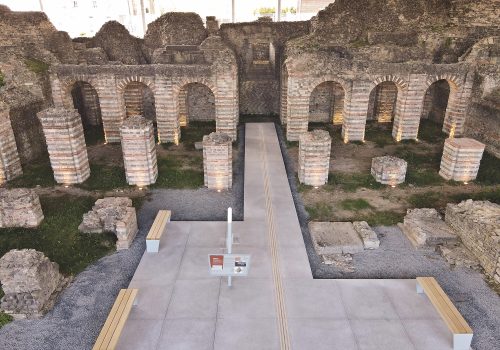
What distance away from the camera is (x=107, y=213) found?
8.78m

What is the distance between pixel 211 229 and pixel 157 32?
1346cm

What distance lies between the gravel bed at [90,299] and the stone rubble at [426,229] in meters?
3.86

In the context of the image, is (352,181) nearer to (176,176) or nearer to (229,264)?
(176,176)

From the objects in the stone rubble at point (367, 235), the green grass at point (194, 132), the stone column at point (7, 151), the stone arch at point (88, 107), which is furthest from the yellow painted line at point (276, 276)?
the stone arch at point (88, 107)

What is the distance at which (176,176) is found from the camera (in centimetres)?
1170

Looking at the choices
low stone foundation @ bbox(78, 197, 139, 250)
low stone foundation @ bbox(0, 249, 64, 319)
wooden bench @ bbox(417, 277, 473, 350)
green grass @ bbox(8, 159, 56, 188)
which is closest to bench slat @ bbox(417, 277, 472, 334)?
wooden bench @ bbox(417, 277, 473, 350)

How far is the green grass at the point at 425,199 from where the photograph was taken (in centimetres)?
1002

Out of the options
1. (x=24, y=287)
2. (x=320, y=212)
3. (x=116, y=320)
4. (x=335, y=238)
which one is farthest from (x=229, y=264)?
(x=320, y=212)

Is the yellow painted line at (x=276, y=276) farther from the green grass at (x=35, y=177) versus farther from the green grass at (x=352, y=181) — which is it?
the green grass at (x=35, y=177)

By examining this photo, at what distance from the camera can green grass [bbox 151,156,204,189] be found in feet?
36.7

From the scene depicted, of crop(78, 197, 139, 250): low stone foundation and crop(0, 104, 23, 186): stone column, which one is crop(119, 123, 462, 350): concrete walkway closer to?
crop(78, 197, 139, 250): low stone foundation

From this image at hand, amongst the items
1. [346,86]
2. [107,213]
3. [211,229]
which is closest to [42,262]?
[107,213]

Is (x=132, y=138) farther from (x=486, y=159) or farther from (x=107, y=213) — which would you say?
(x=486, y=159)

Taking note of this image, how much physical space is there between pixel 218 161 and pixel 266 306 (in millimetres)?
5121
